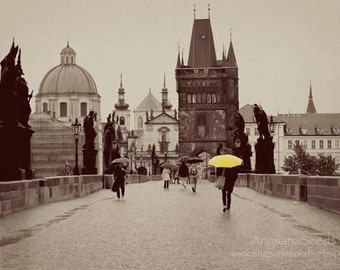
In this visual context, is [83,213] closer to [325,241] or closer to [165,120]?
[325,241]

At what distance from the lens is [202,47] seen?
13288 centimetres

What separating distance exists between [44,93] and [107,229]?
143 metres

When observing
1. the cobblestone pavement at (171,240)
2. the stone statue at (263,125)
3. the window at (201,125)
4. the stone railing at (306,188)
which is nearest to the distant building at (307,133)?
the window at (201,125)

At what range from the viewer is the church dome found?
156 meters

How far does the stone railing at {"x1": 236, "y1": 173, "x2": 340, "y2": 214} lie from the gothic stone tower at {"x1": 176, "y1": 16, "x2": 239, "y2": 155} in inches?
3615

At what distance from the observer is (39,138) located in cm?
11556

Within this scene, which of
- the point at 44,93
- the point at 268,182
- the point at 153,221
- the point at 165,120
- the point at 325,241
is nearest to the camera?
the point at 325,241

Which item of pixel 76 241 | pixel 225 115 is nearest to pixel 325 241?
pixel 76 241

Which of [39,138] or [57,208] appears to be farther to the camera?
[39,138]

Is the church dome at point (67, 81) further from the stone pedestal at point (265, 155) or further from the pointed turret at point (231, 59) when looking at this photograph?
the stone pedestal at point (265, 155)

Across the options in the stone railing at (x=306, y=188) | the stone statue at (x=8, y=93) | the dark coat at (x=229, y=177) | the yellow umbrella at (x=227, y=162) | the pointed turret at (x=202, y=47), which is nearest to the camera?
the stone railing at (x=306, y=188)

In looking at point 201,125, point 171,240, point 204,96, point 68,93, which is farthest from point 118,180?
point 68,93

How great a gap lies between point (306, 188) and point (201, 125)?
344 feet

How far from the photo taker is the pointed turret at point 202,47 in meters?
132
